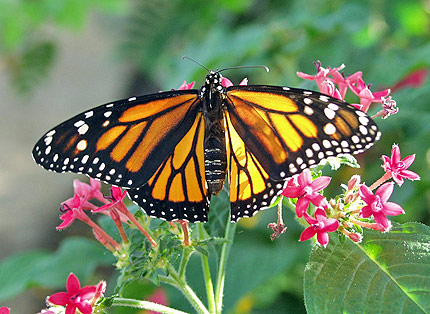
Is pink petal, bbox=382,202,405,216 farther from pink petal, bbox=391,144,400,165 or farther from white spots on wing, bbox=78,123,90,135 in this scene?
white spots on wing, bbox=78,123,90,135

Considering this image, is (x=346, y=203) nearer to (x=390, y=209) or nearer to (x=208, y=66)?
(x=390, y=209)

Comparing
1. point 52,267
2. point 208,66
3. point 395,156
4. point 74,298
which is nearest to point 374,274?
point 395,156

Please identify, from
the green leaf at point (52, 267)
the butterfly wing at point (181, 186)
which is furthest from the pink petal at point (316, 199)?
the green leaf at point (52, 267)

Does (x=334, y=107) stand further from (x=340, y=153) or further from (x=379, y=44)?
(x=379, y=44)

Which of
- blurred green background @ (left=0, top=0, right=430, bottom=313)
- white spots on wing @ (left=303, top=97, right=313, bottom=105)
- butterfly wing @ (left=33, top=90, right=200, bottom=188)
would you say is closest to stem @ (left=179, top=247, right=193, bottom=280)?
butterfly wing @ (left=33, top=90, right=200, bottom=188)

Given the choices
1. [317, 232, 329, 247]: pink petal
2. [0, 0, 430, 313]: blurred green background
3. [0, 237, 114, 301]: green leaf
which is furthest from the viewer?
[0, 0, 430, 313]: blurred green background

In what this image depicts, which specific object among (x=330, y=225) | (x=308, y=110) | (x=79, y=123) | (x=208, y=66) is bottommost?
(x=330, y=225)
